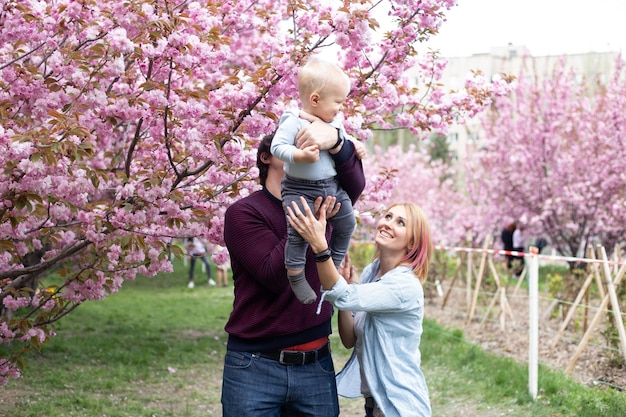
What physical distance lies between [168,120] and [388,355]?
2.26m

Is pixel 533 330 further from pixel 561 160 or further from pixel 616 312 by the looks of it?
pixel 561 160

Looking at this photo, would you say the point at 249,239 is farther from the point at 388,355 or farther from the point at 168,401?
the point at 168,401

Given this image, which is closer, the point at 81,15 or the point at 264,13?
the point at 81,15

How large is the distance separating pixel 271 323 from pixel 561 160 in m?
13.9

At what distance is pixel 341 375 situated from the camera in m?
3.17

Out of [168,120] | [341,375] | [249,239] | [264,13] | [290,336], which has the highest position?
[264,13]

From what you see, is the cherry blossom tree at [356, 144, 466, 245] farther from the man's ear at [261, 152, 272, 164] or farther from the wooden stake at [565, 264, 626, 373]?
the man's ear at [261, 152, 272, 164]

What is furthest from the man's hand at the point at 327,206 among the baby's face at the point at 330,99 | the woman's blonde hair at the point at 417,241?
the woman's blonde hair at the point at 417,241

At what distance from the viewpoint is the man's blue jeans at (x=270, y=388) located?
2.66m

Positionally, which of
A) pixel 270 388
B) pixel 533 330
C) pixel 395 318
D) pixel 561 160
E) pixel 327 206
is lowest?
pixel 533 330

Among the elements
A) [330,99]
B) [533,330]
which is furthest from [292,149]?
[533,330]

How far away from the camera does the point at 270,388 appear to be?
2672 millimetres

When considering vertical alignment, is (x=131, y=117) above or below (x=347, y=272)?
above

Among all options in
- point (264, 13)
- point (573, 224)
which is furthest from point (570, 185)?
point (264, 13)
